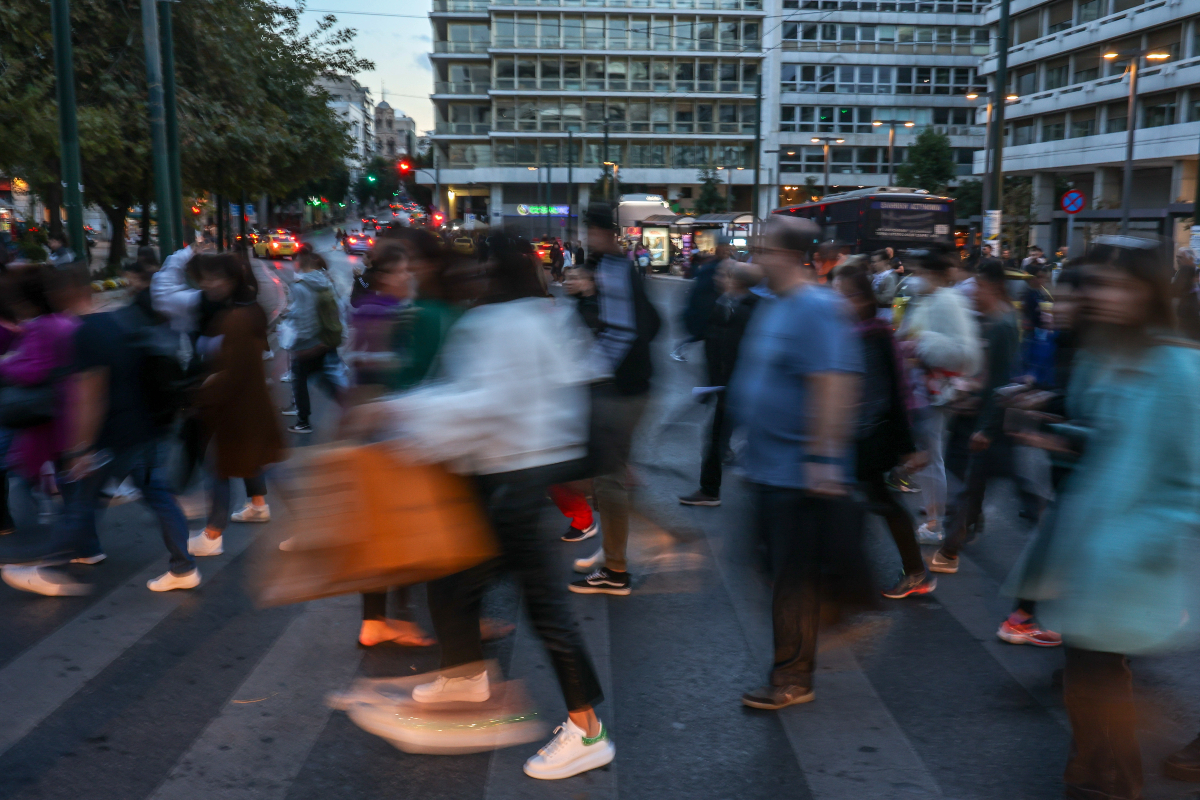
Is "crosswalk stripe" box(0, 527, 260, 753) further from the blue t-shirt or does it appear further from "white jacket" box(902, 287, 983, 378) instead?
"white jacket" box(902, 287, 983, 378)

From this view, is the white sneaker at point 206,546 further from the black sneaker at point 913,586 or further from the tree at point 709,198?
the tree at point 709,198

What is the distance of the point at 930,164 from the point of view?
199ft

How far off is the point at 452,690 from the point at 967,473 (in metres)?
3.26

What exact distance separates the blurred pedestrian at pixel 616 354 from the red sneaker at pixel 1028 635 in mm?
1887

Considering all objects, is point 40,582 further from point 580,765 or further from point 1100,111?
point 1100,111

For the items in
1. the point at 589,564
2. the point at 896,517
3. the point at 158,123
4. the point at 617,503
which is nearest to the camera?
the point at 896,517

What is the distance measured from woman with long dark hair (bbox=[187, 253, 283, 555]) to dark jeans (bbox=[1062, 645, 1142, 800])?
4.20m

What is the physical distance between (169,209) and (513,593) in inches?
515

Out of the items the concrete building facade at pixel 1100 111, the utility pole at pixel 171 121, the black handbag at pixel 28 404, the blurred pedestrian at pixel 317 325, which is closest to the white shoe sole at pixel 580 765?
the black handbag at pixel 28 404

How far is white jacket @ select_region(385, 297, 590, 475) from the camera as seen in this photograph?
3.20 metres

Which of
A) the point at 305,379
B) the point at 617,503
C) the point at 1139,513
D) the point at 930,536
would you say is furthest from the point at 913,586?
the point at 305,379

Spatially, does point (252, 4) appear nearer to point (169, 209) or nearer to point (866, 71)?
point (169, 209)

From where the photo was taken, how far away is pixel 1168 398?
2.84 meters

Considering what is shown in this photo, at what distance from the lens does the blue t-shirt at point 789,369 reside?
12.3 ft
